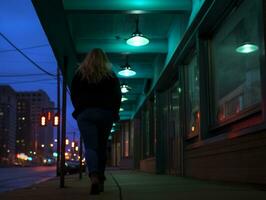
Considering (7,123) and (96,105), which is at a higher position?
(7,123)

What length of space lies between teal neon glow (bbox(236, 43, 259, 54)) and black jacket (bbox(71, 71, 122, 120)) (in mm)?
2525

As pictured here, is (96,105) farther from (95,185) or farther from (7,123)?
(7,123)

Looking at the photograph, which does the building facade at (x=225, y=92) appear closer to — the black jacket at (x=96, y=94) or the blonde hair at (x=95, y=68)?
the black jacket at (x=96, y=94)

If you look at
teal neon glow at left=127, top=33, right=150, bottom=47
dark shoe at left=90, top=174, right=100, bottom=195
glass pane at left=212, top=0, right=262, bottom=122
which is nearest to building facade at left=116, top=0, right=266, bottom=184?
glass pane at left=212, top=0, right=262, bottom=122

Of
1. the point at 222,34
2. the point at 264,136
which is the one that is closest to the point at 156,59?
the point at 222,34

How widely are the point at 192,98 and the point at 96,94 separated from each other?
6.43m

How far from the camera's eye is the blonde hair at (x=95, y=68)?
5680 mm

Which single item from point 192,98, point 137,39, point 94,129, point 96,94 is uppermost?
point 137,39

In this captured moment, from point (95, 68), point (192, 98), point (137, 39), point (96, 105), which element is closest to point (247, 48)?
point (95, 68)

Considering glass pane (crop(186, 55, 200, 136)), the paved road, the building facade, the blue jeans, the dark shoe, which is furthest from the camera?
the paved road

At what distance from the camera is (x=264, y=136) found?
5828 mm

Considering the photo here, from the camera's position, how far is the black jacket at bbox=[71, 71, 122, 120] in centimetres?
566

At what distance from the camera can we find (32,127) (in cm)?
11069

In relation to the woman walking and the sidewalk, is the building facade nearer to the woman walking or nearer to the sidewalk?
the sidewalk
